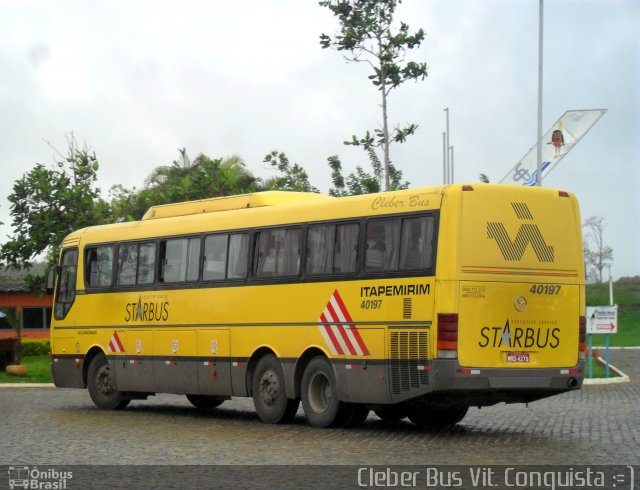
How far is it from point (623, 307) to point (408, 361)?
242ft

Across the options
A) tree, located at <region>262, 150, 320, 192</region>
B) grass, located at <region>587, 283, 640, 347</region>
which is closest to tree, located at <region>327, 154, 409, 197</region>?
tree, located at <region>262, 150, 320, 192</region>

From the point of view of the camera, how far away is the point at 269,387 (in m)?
19.8

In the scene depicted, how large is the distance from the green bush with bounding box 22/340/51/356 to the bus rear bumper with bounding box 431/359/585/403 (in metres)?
37.5

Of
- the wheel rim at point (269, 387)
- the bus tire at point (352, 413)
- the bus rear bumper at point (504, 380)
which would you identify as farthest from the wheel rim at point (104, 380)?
the bus rear bumper at point (504, 380)

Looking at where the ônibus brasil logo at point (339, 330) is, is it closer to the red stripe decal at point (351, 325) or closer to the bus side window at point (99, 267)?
the red stripe decal at point (351, 325)

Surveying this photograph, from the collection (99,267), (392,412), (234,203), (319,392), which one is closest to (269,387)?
(319,392)

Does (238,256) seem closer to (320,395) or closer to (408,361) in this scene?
(320,395)

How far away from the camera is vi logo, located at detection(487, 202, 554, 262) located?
16.9 metres

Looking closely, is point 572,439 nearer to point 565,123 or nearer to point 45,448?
→ point 45,448

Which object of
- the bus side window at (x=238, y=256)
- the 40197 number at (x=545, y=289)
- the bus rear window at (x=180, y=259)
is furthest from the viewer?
the bus rear window at (x=180, y=259)

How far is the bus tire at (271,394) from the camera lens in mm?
19484

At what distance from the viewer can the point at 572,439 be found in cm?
1641

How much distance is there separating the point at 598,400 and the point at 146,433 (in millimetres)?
10915

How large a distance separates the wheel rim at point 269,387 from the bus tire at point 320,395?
2.61ft
